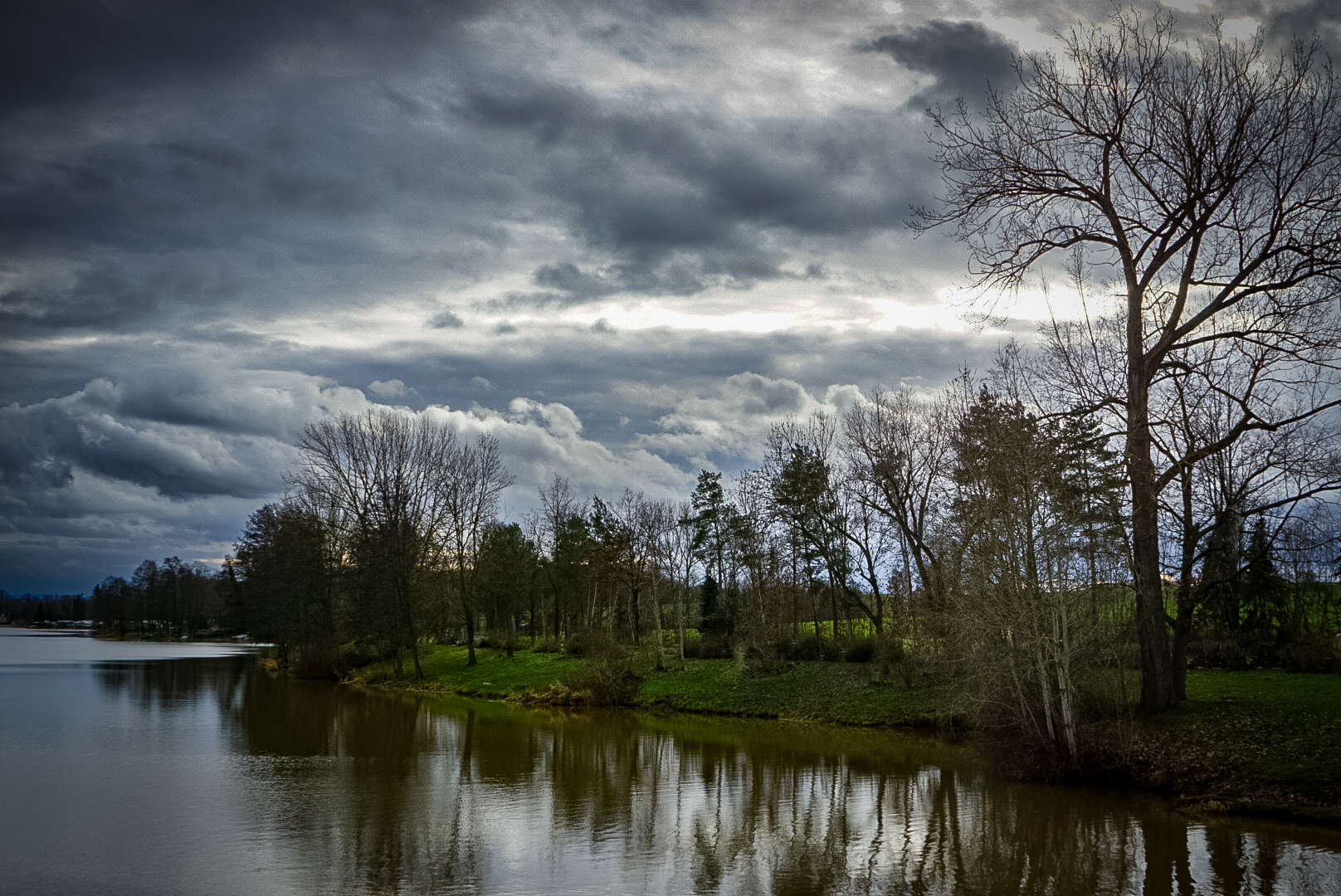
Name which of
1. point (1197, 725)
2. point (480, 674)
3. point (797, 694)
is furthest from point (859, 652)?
point (480, 674)

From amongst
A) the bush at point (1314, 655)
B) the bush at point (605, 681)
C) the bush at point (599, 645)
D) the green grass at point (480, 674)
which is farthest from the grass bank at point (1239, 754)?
the green grass at point (480, 674)

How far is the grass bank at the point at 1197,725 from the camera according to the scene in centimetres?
1666

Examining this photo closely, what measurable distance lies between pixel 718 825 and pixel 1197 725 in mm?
11175

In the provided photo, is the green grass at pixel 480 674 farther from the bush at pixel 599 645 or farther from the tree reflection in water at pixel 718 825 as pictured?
the tree reflection in water at pixel 718 825

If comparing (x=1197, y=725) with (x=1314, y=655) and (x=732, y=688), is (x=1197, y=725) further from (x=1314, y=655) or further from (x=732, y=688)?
(x=732, y=688)

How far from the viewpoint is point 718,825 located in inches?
632

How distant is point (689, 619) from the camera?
206 ft

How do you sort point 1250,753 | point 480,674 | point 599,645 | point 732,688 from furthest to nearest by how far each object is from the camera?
point 480,674 < point 599,645 < point 732,688 < point 1250,753

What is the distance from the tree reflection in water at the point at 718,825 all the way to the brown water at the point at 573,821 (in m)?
0.06

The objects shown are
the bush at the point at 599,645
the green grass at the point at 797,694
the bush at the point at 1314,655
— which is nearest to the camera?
the green grass at the point at 797,694

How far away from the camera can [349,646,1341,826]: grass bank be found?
54.6ft

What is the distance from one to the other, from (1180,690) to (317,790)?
66.1 feet

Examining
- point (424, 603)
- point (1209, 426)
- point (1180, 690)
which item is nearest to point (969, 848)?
point (1180, 690)

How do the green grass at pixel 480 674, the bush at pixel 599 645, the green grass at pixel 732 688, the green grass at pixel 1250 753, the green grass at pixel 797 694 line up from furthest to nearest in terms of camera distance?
the green grass at pixel 480 674, the bush at pixel 599 645, the green grass at pixel 732 688, the green grass at pixel 797 694, the green grass at pixel 1250 753
